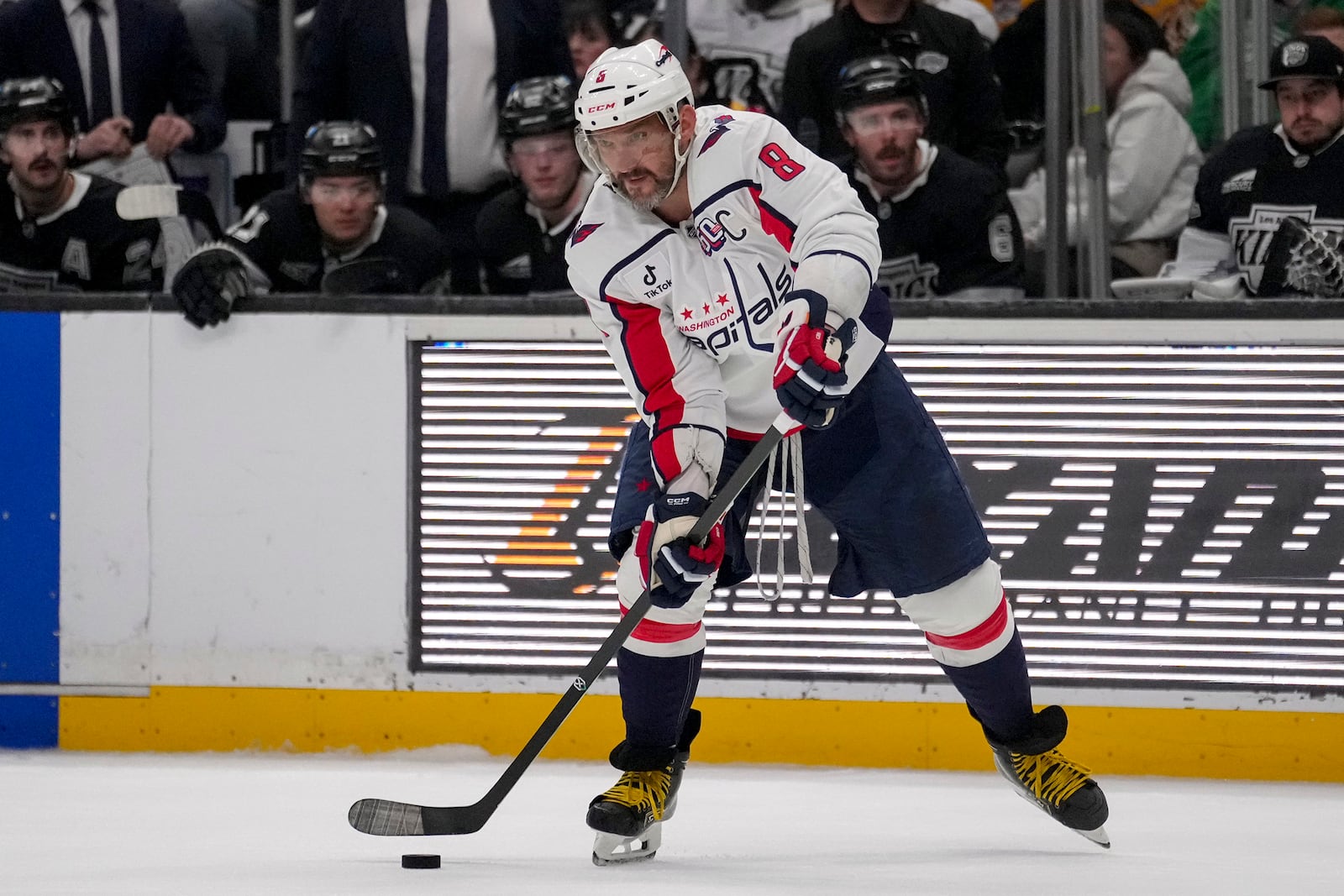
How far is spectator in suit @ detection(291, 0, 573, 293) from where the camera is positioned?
14.2ft

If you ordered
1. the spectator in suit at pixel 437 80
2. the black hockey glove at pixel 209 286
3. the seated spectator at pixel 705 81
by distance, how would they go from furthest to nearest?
the seated spectator at pixel 705 81
the spectator in suit at pixel 437 80
the black hockey glove at pixel 209 286

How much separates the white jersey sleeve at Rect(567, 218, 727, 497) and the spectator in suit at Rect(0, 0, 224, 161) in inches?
88.5

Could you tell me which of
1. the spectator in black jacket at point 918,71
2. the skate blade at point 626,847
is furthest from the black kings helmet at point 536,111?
the skate blade at point 626,847

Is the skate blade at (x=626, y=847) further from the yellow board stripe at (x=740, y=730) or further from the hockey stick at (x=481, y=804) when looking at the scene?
the yellow board stripe at (x=740, y=730)

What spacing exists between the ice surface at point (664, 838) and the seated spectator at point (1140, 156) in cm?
133

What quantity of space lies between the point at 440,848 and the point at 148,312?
1572 millimetres

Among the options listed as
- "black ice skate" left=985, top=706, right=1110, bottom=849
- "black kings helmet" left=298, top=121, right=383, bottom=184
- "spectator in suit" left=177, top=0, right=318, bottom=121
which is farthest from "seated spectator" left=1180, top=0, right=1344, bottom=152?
"spectator in suit" left=177, top=0, right=318, bottom=121

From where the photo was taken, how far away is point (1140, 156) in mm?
4336

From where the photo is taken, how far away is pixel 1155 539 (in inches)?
137

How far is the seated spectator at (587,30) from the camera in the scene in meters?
4.71

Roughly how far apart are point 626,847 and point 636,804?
0.08m

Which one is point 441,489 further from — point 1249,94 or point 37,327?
point 1249,94

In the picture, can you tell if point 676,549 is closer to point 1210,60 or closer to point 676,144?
point 676,144

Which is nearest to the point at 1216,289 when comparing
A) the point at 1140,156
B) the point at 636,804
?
the point at 1140,156
